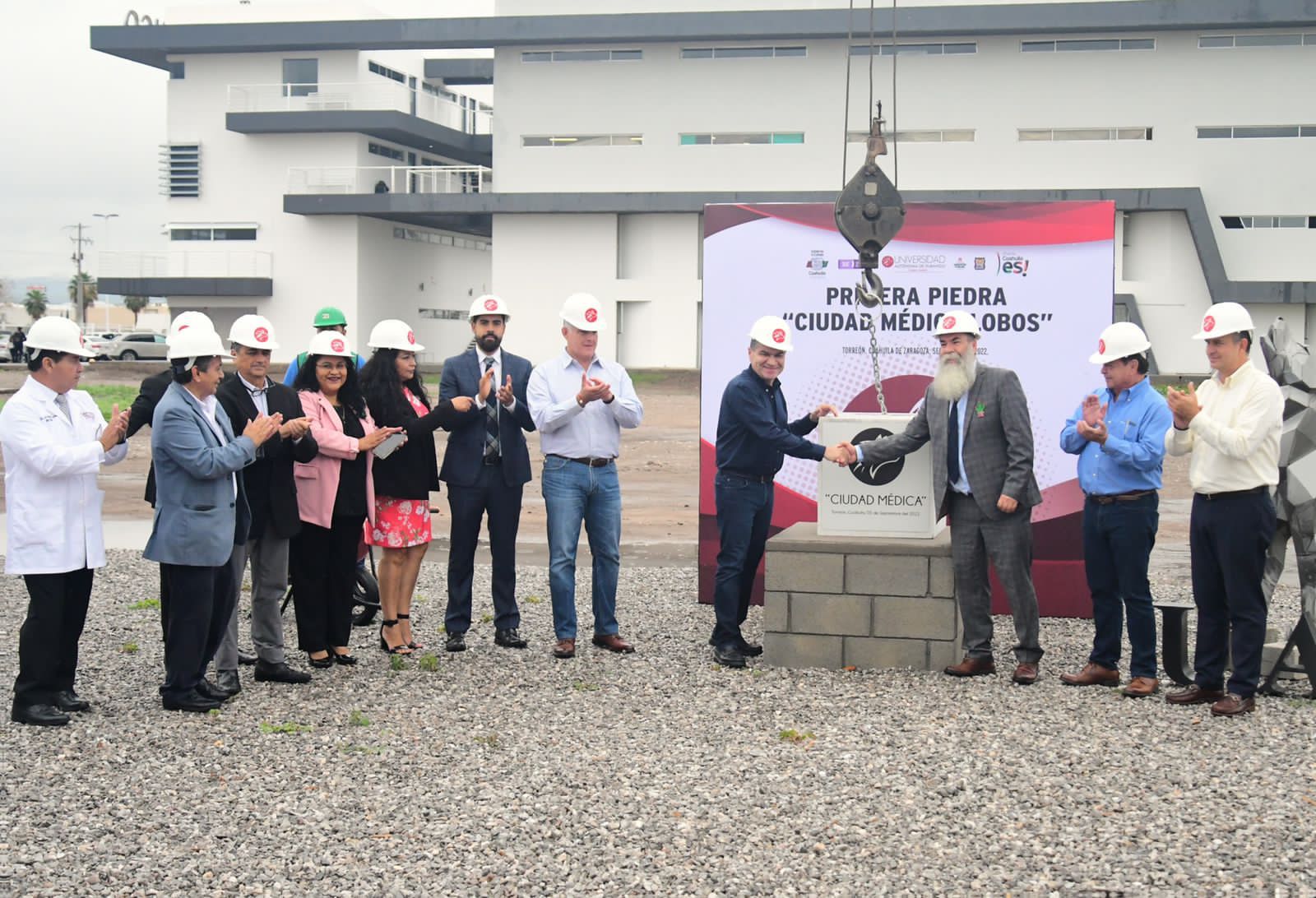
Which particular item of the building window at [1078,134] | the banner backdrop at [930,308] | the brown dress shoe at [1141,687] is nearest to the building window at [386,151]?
the building window at [1078,134]

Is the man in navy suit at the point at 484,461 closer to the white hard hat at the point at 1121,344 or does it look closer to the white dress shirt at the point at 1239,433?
the white hard hat at the point at 1121,344

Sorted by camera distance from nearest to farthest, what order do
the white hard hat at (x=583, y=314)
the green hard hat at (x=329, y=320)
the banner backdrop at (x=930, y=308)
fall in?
the white hard hat at (x=583, y=314), the green hard hat at (x=329, y=320), the banner backdrop at (x=930, y=308)

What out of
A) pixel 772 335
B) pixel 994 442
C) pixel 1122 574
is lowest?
pixel 1122 574

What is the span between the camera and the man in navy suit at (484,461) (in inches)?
332

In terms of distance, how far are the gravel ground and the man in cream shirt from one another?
32cm

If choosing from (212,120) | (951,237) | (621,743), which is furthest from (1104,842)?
(212,120)

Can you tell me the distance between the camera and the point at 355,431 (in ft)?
26.3

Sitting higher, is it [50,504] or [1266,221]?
[1266,221]

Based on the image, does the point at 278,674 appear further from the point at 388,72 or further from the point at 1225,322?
the point at 388,72

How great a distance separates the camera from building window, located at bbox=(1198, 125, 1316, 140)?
133 ft

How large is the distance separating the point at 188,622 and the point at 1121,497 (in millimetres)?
4871

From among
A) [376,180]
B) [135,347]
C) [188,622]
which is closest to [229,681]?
[188,622]

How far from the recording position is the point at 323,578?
7.89m

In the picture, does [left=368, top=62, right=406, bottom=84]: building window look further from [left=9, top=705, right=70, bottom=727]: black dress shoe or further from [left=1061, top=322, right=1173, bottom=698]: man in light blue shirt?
[left=9, top=705, right=70, bottom=727]: black dress shoe
